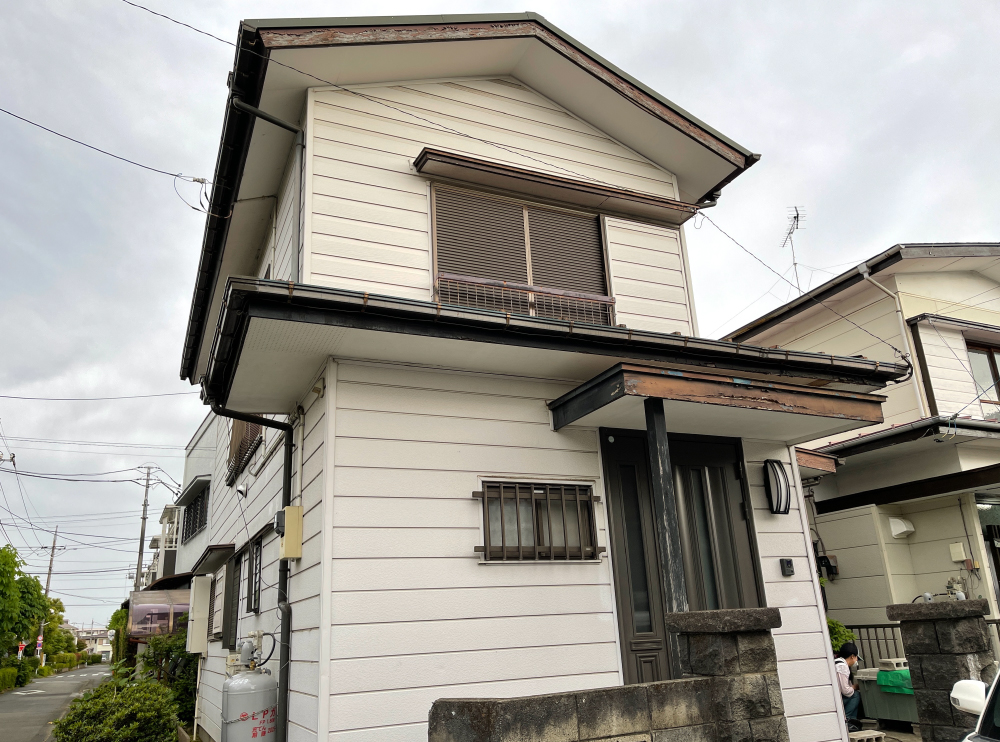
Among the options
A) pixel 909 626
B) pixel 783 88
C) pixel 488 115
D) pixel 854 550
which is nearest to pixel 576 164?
pixel 488 115

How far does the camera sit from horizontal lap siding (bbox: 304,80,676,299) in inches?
244

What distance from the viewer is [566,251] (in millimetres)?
7262

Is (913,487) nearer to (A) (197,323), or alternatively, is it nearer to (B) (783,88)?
(B) (783,88)

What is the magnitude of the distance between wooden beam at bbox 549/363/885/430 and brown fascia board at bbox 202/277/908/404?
0.40m

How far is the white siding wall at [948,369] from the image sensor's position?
1148 cm

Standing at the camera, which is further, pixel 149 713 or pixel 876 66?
pixel 876 66

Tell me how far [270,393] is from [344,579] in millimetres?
2004

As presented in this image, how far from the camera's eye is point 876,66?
1136cm

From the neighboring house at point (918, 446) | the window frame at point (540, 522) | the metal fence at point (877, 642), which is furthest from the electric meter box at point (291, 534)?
the metal fence at point (877, 642)

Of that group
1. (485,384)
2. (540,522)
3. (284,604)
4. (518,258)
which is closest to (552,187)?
(518,258)

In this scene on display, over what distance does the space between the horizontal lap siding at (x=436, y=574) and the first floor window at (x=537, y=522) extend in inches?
3.8

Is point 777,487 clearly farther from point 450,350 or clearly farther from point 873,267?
point 873,267

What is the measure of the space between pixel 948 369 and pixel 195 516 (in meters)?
19.2

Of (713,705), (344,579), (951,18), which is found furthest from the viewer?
(951,18)
